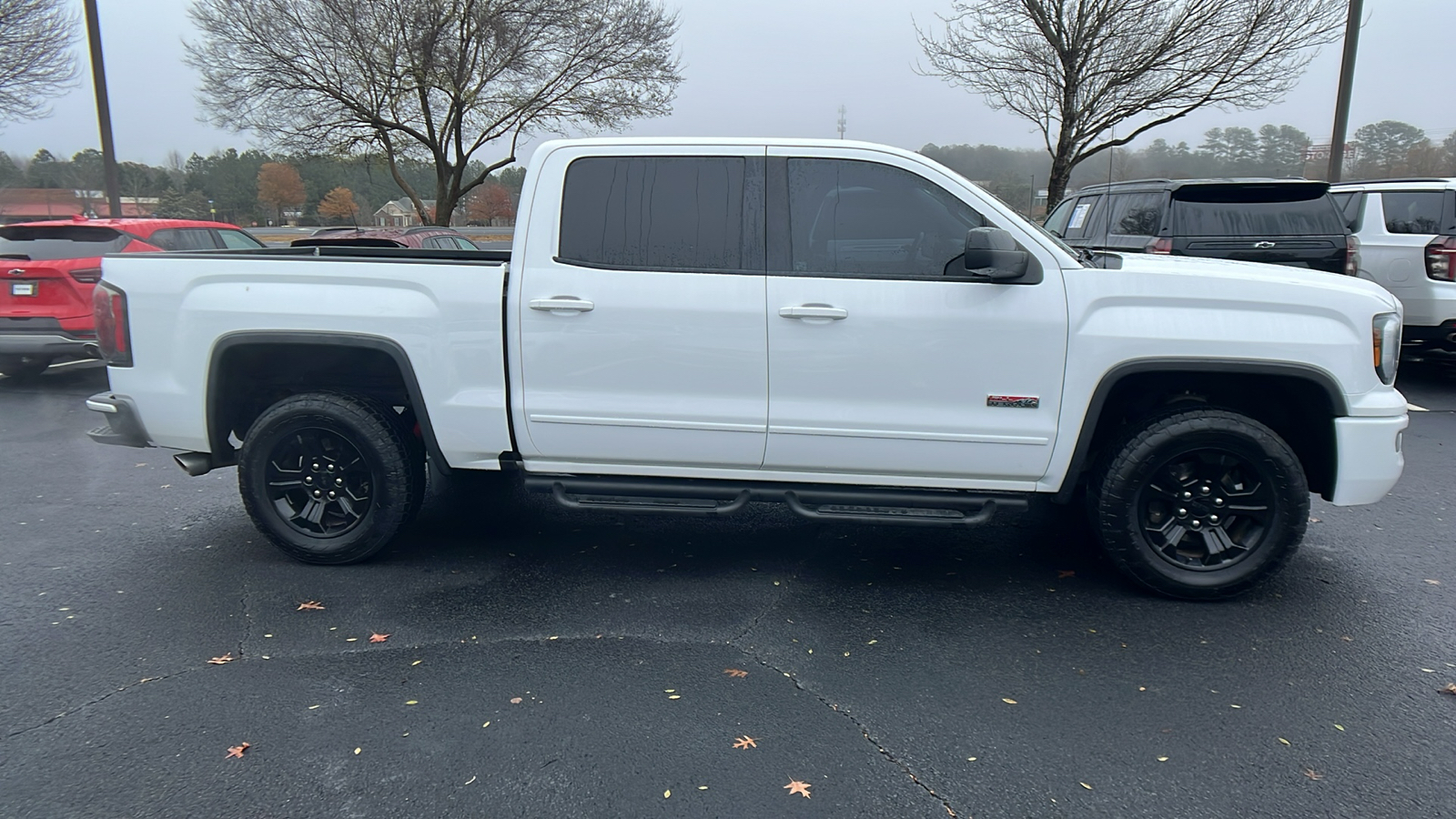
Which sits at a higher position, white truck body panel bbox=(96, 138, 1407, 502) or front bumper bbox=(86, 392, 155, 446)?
white truck body panel bbox=(96, 138, 1407, 502)

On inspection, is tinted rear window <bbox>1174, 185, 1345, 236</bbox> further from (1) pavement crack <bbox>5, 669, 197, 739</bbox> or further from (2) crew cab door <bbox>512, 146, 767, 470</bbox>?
(1) pavement crack <bbox>5, 669, 197, 739</bbox>

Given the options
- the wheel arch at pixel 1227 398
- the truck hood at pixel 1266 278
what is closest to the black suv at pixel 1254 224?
the truck hood at pixel 1266 278

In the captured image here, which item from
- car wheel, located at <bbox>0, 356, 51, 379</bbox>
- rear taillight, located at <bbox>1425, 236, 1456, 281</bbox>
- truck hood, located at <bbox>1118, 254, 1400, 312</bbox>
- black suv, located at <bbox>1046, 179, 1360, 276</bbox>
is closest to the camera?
truck hood, located at <bbox>1118, 254, 1400, 312</bbox>

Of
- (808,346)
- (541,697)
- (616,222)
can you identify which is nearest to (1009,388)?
(808,346)

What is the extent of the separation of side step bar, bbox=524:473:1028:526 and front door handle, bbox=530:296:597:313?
802mm

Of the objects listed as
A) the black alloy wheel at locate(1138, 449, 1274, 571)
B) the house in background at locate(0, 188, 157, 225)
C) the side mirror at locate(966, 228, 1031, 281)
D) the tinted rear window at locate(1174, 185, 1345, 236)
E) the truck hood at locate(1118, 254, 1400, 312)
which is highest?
the house in background at locate(0, 188, 157, 225)

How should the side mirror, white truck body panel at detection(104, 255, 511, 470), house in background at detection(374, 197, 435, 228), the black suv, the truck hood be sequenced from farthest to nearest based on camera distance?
house in background at detection(374, 197, 435, 228)
the black suv
white truck body panel at detection(104, 255, 511, 470)
the truck hood
the side mirror

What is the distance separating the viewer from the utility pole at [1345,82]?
1427cm

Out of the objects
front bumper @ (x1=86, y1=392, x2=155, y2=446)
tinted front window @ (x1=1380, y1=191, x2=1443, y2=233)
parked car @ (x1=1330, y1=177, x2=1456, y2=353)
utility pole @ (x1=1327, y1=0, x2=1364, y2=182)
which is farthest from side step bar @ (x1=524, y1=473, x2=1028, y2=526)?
utility pole @ (x1=1327, y1=0, x2=1364, y2=182)

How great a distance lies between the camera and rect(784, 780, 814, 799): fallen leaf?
2650mm

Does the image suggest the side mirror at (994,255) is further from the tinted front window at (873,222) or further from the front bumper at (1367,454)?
the front bumper at (1367,454)

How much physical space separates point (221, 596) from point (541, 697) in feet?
6.16

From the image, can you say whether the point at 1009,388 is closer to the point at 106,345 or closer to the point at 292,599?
the point at 292,599

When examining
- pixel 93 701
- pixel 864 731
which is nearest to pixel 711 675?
pixel 864 731
